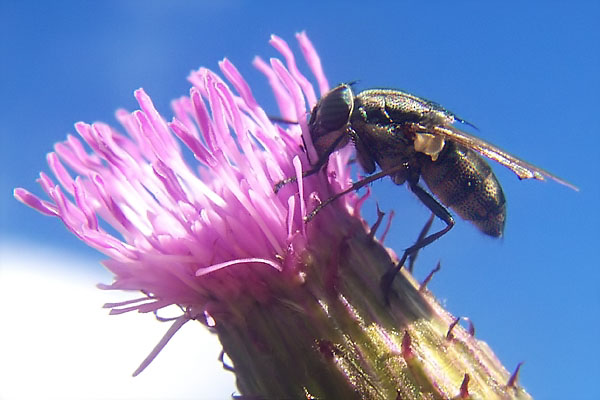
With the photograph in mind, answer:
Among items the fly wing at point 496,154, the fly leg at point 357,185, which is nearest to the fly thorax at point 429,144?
the fly wing at point 496,154

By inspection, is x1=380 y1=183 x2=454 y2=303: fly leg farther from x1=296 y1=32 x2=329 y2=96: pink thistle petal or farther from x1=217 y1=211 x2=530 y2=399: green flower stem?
x1=296 y1=32 x2=329 y2=96: pink thistle petal

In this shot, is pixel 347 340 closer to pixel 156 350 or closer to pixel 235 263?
pixel 235 263

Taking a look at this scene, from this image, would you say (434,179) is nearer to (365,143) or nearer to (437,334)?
(365,143)

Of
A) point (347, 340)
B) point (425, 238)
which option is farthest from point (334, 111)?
point (347, 340)

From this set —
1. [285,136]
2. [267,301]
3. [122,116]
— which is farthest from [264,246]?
[122,116]

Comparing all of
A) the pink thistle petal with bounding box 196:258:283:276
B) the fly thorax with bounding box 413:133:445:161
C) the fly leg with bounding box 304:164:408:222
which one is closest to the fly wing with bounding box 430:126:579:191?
the fly thorax with bounding box 413:133:445:161

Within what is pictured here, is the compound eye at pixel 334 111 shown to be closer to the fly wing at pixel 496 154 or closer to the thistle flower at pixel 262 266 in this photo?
the thistle flower at pixel 262 266
